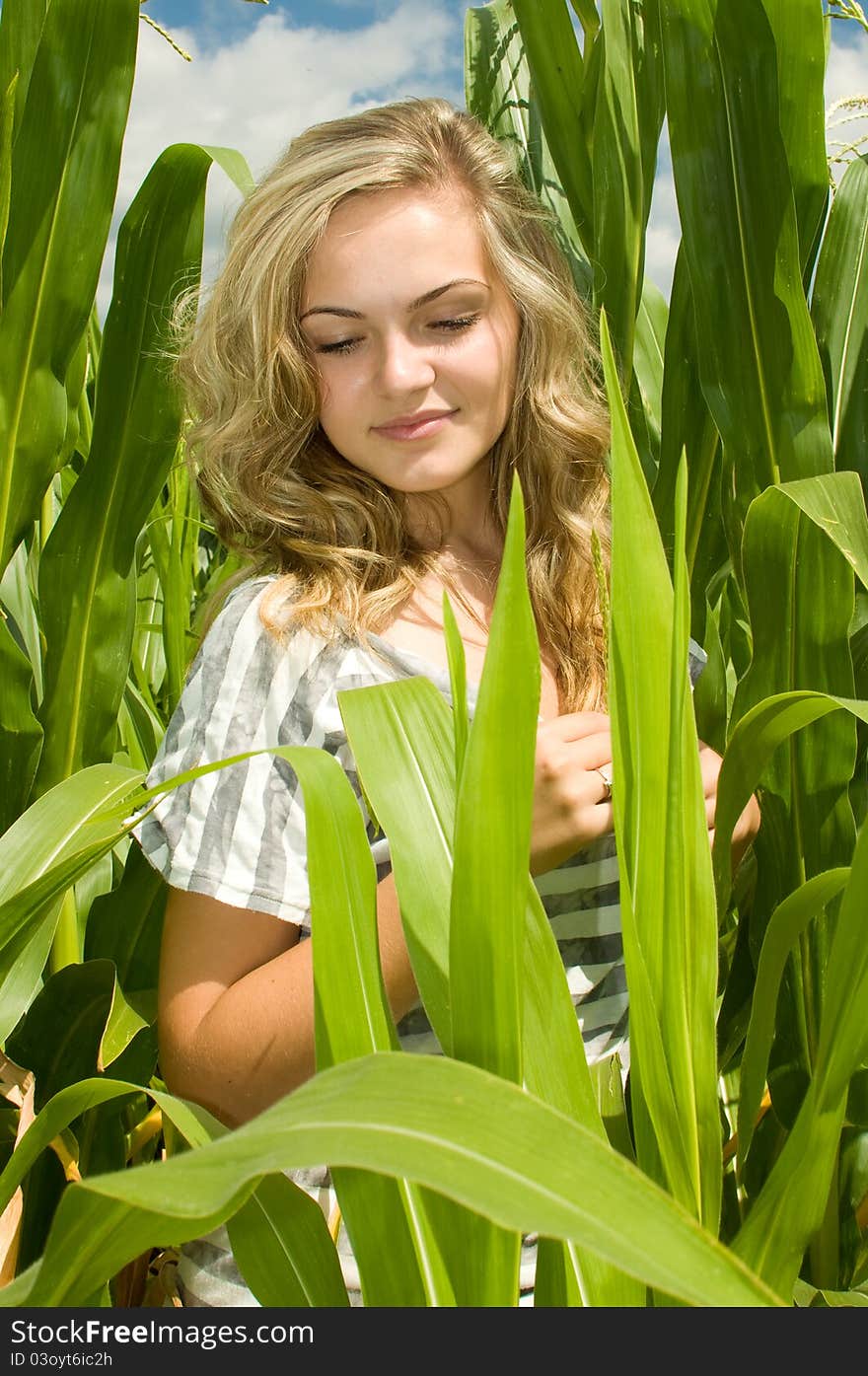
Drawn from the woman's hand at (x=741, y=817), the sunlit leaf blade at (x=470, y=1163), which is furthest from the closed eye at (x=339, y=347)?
the sunlit leaf blade at (x=470, y=1163)

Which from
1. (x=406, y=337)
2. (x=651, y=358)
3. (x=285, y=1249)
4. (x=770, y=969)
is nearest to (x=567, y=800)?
(x=770, y=969)

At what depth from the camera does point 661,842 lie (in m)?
0.37

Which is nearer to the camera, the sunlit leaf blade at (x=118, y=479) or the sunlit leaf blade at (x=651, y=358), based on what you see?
the sunlit leaf blade at (x=118, y=479)

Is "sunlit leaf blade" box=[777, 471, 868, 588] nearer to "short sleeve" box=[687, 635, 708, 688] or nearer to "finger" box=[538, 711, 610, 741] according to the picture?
"finger" box=[538, 711, 610, 741]

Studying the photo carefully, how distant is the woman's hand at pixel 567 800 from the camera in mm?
508

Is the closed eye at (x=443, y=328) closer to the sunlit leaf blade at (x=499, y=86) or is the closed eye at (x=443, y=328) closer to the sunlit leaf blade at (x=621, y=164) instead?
the sunlit leaf blade at (x=621, y=164)

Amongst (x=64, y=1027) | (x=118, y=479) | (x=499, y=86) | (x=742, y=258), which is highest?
(x=499, y=86)

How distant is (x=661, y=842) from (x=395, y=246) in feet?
1.48

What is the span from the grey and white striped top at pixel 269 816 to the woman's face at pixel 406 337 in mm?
117

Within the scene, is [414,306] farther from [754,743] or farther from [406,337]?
[754,743]

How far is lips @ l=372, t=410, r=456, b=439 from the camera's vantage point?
0.69 meters
